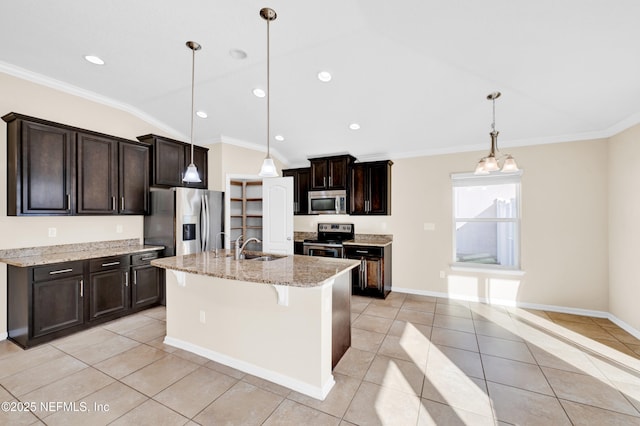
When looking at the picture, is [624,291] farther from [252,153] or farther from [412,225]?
[252,153]

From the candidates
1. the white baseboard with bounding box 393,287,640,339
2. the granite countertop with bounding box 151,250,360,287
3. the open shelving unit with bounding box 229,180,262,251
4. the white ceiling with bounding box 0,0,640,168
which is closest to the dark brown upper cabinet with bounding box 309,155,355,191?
the white ceiling with bounding box 0,0,640,168

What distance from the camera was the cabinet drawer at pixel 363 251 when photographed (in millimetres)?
4477

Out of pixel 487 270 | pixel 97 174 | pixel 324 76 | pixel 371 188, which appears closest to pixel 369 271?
pixel 371 188

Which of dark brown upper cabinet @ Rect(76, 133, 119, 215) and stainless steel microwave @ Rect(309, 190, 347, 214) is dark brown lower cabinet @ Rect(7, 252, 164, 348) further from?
stainless steel microwave @ Rect(309, 190, 347, 214)

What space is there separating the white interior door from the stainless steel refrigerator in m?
0.97

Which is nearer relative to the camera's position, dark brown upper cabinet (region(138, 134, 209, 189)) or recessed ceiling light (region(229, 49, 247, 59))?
recessed ceiling light (region(229, 49, 247, 59))

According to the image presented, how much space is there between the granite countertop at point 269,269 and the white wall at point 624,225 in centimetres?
343

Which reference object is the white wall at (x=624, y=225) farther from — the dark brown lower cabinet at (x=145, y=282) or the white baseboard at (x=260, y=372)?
the dark brown lower cabinet at (x=145, y=282)

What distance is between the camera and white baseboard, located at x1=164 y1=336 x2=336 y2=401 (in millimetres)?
2113

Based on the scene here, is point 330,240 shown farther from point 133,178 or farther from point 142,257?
point 133,178

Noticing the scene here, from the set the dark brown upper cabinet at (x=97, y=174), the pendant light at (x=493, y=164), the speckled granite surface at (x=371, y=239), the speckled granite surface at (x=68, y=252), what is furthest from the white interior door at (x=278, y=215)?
the pendant light at (x=493, y=164)

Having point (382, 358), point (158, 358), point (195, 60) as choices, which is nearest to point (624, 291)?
point (382, 358)

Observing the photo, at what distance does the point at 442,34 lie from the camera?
7.41ft

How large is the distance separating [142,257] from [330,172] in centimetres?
326
